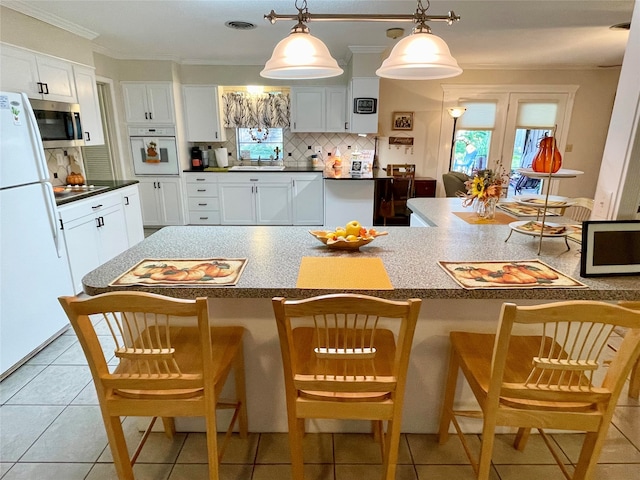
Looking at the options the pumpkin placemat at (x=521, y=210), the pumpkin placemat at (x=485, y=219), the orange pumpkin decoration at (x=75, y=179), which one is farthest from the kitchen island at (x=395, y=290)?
the orange pumpkin decoration at (x=75, y=179)

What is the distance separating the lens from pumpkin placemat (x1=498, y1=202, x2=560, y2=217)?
2478mm

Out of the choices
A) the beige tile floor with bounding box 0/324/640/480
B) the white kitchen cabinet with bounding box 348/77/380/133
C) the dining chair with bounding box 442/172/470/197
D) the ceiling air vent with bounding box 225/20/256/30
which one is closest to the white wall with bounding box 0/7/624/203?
the white kitchen cabinet with bounding box 348/77/380/133

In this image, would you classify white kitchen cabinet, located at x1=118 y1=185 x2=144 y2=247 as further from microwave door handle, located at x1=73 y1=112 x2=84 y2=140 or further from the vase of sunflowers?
the vase of sunflowers

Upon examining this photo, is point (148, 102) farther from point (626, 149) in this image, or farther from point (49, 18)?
point (626, 149)

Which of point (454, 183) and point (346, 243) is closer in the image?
point (346, 243)

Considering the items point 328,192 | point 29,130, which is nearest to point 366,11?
point 328,192

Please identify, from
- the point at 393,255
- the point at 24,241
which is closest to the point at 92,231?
the point at 24,241

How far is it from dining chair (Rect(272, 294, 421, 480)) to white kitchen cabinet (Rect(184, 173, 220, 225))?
4309 millimetres

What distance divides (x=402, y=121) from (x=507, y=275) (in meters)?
4.59

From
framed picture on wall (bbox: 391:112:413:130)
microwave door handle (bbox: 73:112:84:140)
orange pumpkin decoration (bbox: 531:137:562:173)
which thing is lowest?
orange pumpkin decoration (bbox: 531:137:562:173)

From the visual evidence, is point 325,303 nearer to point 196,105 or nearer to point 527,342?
point 527,342

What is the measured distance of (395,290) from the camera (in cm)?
134

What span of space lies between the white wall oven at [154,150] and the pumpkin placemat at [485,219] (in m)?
4.08

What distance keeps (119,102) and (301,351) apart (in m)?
4.99
